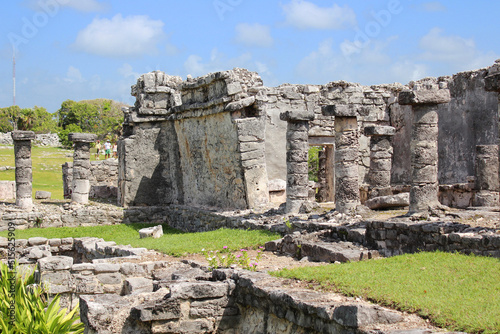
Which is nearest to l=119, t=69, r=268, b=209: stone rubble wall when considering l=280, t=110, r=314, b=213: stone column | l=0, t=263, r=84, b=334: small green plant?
l=280, t=110, r=314, b=213: stone column

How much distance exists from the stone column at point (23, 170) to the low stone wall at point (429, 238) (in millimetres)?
13850

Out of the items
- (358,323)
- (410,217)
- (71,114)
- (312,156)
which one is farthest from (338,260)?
(71,114)

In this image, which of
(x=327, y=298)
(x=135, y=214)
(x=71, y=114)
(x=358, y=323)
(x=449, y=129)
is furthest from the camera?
(x=71, y=114)

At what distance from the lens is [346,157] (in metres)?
13.0

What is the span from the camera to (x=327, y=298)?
18.9 feet

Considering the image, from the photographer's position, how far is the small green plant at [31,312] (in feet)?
25.1

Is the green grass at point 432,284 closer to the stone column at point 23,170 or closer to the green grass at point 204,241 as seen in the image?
the green grass at point 204,241

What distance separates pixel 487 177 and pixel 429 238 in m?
5.99

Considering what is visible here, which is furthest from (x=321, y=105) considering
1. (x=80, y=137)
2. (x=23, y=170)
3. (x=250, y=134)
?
(x=23, y=170)

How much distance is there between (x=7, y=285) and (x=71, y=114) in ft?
177

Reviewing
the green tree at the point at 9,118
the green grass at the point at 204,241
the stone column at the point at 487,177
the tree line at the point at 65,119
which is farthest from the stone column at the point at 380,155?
the green tree at the point at 9,118

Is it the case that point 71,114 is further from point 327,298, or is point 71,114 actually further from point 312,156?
point 327,298

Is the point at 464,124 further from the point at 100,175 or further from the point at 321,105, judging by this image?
the point at 100,175

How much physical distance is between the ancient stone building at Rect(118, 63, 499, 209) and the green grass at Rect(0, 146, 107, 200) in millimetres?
8555
